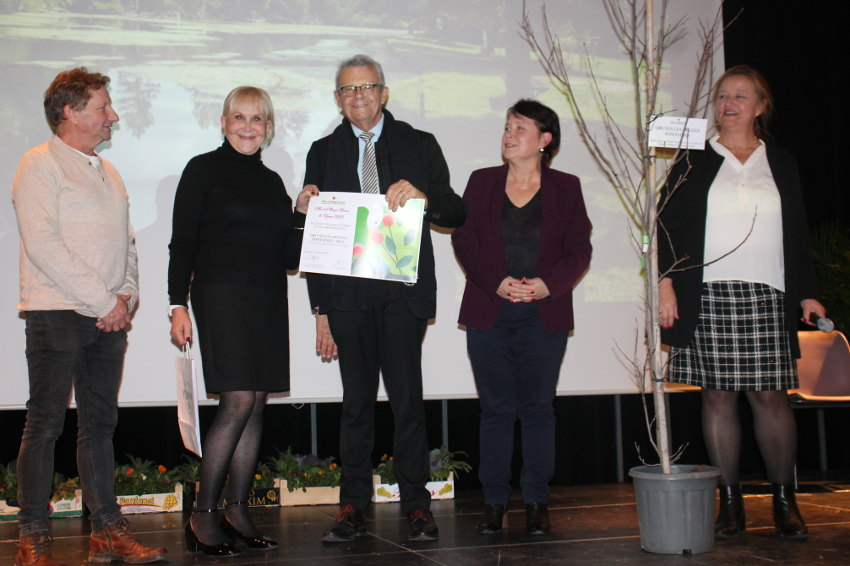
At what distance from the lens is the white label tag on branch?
276 cm

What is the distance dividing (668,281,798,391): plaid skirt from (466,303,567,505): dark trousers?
492 millimetres

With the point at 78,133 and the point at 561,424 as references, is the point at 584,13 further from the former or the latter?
the point at 78,133

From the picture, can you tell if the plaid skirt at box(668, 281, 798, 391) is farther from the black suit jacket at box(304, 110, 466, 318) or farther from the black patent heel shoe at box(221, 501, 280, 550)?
the black patent heel shoe at box(221, 501, 280, 550)

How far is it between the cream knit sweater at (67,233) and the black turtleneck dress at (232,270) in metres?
0.20

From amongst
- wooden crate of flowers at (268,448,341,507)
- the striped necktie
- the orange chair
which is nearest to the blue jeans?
the striped necktie

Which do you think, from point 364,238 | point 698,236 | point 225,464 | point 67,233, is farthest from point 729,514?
point 67,233

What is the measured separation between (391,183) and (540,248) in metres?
0.60

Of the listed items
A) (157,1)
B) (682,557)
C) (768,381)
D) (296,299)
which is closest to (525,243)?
(768,381)

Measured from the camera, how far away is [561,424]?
16.1 feet

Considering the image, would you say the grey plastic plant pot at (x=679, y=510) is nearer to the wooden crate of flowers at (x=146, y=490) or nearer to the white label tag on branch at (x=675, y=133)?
the white label tag on branch at (x=675, y=133)

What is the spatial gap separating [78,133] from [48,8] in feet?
5.75

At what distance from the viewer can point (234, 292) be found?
2859mm

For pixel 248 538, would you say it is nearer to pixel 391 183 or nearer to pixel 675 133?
pixel 391 183

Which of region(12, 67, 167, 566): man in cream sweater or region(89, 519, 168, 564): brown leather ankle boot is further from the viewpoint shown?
region(89, 519, 168, 564): brown leather ankle boot
